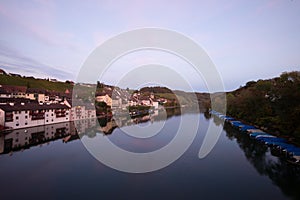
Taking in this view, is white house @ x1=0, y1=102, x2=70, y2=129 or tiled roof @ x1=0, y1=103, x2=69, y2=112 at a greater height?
tiled roof @ x1=0, y1=103, x2=69, y2=112

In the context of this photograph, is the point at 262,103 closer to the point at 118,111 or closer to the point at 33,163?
the point at 33,163

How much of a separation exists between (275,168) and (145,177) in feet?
13.7

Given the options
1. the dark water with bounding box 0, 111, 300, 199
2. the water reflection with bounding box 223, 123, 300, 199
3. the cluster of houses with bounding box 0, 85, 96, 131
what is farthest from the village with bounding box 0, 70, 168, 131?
the water reflection with bounding box 223, 123, 300, 199

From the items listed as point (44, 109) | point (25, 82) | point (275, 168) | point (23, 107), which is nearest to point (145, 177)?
point (275, 168)

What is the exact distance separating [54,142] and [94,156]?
2934mm

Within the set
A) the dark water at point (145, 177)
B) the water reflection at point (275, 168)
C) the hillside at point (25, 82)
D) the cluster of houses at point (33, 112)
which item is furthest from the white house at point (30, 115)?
the hillside at point (25, 82)

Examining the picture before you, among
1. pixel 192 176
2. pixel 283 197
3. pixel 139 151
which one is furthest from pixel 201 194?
pixel 139 151

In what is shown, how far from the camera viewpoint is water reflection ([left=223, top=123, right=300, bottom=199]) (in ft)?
15.9

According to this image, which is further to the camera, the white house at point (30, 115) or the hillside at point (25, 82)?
the hillside at point (25, 82)

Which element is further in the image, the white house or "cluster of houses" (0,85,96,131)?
"cluster of houses" (0,85,96,131)

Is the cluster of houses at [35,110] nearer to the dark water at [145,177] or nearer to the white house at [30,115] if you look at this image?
the white house at [30,115]

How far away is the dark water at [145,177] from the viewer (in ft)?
14.2

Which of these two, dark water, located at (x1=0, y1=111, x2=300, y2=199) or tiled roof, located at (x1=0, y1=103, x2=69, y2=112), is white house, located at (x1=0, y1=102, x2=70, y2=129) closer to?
tiled roof, located at (x1=0, y1=103, x2=69, y2=112)

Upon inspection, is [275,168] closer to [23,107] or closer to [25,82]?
[23,107]
